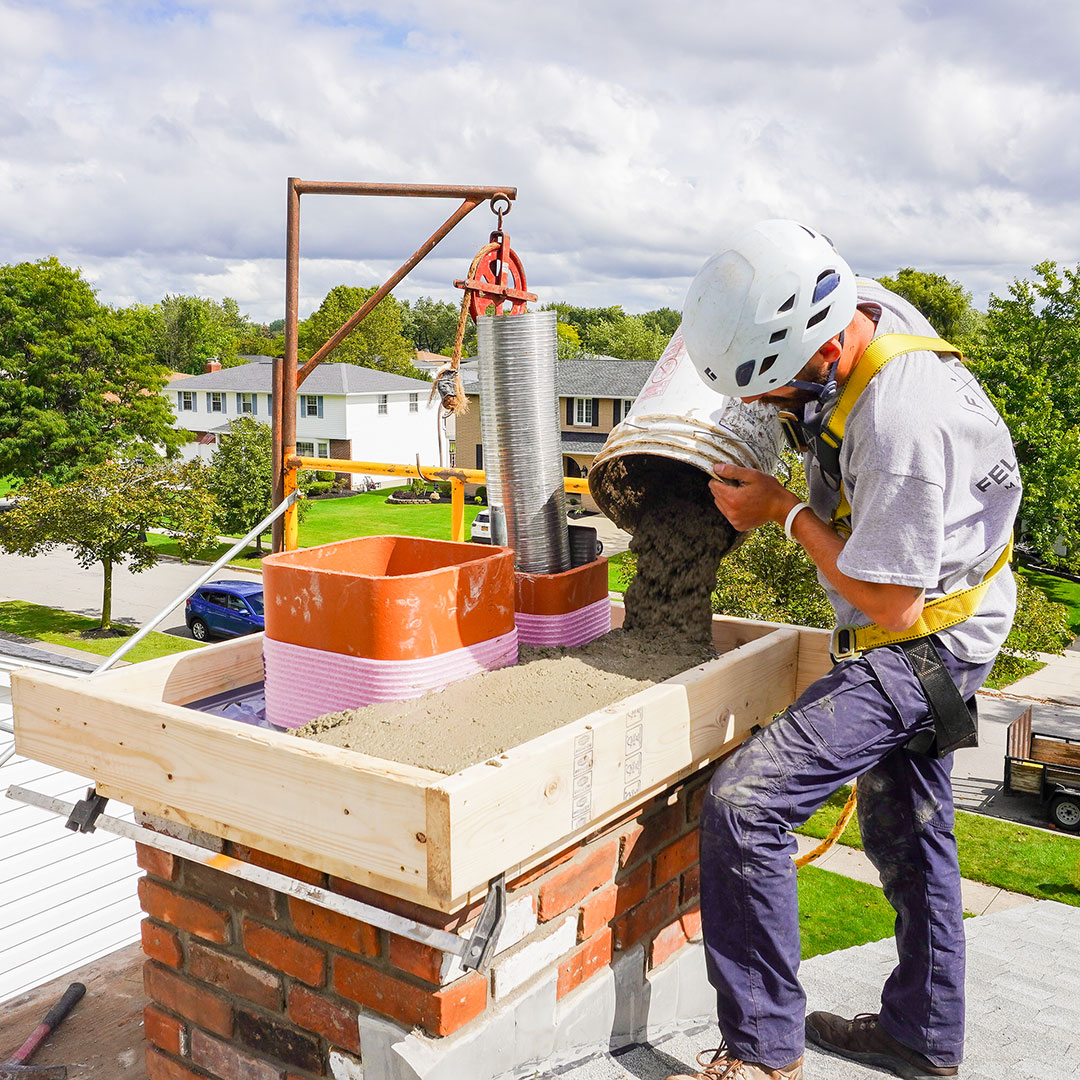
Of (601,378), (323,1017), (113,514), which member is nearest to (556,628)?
(323,1017)

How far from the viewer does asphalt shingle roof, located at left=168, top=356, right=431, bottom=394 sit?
5100 centimetres

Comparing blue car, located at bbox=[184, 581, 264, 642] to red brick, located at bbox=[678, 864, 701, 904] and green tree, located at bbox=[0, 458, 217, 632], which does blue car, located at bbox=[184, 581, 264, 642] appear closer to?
green tree, located at bbox=[0, 458, 217, 632]

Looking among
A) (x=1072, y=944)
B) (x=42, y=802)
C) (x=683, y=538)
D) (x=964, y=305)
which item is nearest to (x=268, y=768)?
(x=42, y=802)

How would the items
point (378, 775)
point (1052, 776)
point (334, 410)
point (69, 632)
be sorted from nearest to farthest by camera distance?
point (378, 775)
point (1052, 776)
point (69, 632)
point (334, 410)

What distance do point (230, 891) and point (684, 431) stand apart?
6.40 ft

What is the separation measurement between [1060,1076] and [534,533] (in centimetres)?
245

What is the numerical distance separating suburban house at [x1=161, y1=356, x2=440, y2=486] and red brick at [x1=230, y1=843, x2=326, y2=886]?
45.5 metres

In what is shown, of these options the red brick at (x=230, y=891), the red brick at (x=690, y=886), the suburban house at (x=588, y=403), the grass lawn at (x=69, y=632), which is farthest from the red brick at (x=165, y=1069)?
the suburban house at (x=588, y=403)

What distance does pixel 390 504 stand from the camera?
147 ft

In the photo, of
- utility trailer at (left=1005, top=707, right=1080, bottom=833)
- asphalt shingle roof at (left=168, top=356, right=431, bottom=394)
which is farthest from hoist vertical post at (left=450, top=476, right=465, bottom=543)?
asphalt shingle roof at (left=168, top=356, right=431, bottom=394)

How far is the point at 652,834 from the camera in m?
3.00

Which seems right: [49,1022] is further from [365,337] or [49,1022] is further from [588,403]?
[365,337]

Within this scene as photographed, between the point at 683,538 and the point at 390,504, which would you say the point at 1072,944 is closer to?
the point at 683,538

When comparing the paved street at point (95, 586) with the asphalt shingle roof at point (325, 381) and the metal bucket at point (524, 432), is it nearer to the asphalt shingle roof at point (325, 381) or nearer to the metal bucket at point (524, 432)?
the asphalt shingle roof at point (325, 381)
